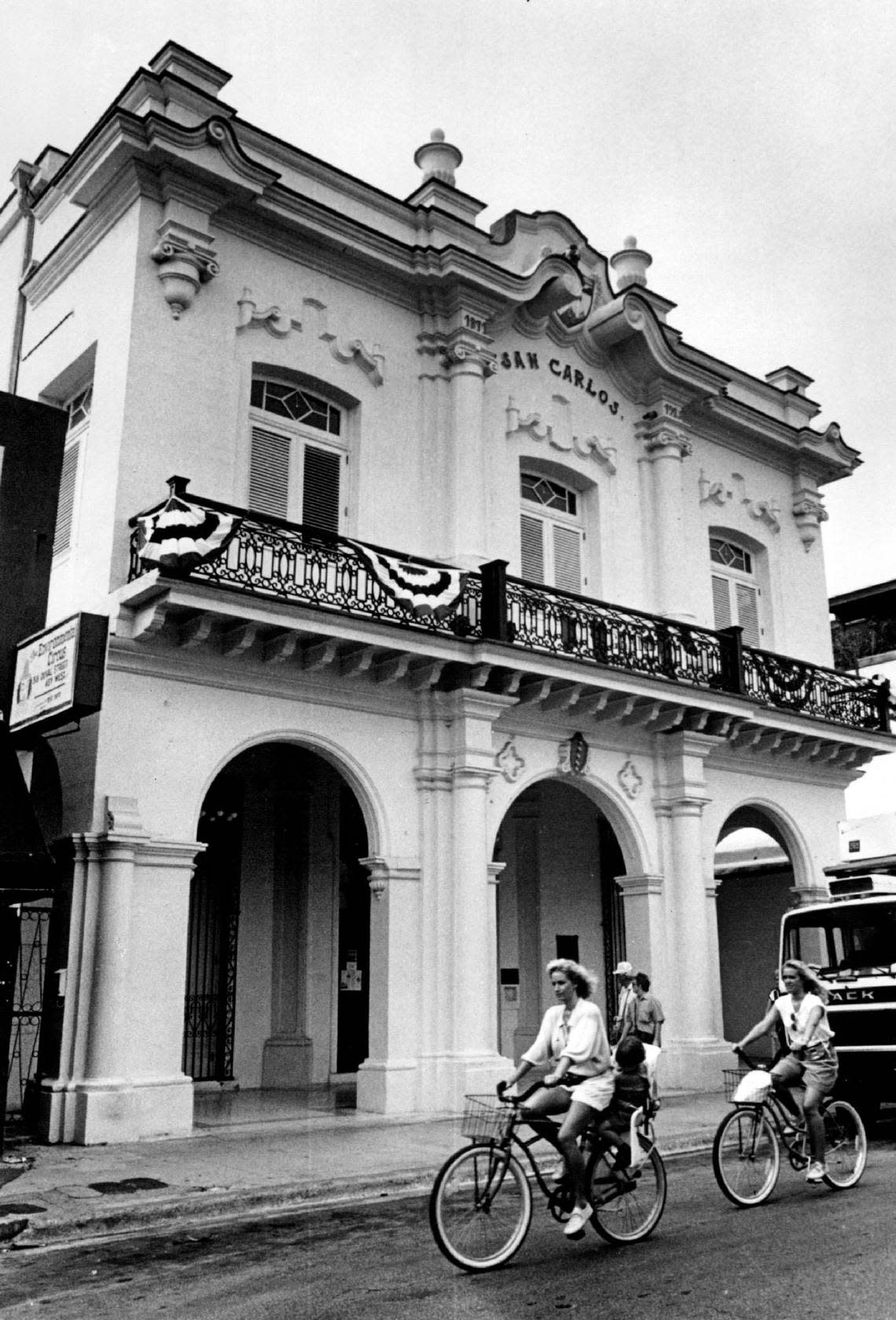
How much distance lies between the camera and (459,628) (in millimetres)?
14836

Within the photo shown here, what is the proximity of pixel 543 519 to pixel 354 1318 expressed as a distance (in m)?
13.2

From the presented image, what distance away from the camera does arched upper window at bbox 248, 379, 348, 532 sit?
15047 mm

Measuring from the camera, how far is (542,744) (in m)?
16.1

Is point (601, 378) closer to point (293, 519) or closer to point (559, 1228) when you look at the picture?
point (293, 519)

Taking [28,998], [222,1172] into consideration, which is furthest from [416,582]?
[222,1172]

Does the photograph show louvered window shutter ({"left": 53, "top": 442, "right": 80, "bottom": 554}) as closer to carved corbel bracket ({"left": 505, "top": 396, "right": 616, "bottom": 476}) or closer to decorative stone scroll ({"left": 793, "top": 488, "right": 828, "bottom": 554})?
carved corbel bracket ({"left": 505, "top": 396, "right": 616, "bottom": 476})

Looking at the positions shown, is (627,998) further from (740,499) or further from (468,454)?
(740,499)

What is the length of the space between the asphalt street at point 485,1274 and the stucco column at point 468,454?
9.07 m

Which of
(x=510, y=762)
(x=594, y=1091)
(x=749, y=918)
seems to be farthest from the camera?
(x=749, y=918)

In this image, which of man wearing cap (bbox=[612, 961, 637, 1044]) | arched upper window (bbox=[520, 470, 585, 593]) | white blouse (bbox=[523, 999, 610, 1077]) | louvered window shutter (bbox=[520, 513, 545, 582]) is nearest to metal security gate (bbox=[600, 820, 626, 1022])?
arched upper window (bbox=[520, 470, 585, 593])

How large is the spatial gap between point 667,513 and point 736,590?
2.63m

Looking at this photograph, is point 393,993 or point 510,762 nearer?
point 393,993

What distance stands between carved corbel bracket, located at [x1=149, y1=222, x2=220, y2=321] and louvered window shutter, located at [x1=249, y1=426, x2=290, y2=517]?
1740 mm

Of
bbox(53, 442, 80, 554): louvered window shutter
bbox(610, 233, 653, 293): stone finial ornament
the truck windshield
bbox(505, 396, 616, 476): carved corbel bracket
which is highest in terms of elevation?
bbox(610, 233, 653, 293): stone finial ornament
